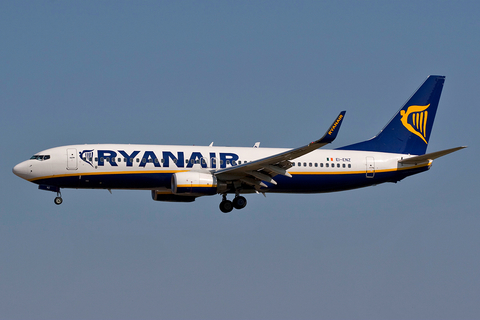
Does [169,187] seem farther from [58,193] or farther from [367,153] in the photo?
[367,153]

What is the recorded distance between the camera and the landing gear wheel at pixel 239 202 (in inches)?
1805

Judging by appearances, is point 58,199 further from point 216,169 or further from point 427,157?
point 427,157

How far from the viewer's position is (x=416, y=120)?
52688mm

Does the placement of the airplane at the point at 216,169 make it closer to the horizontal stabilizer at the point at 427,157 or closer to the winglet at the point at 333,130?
the horizontal stabilizer at the point at 427,157

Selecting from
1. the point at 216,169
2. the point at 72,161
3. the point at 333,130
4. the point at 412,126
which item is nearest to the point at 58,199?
the point at 72,161

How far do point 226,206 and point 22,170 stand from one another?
13233 millimetres

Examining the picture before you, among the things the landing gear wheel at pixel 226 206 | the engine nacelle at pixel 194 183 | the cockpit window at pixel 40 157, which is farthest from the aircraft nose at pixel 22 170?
the landing gear wheel at pixel 226 206

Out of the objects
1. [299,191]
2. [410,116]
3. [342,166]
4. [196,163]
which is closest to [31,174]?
[196,163]

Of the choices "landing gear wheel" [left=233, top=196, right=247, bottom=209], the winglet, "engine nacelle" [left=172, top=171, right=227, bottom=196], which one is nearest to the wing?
"engine nacelle" [left=172, top=171, right=227, bottom=196]

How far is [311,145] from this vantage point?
128ft

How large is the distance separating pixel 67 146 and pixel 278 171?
13.6 metres

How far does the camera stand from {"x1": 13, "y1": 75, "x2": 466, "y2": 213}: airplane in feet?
143

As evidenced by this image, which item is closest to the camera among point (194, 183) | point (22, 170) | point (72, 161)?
point (194, 183)

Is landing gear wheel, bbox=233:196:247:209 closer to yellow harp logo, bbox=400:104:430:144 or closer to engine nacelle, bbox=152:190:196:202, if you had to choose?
engine nacelle, bbox=152:190:196:202
